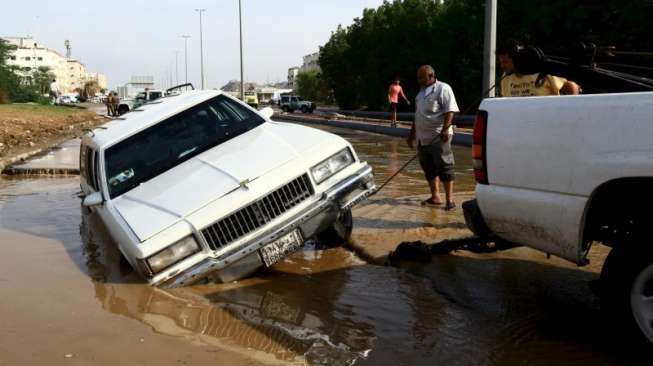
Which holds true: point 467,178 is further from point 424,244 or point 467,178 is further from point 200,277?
point 200,277

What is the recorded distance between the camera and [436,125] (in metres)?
7.25

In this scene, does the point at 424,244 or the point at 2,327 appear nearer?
the point at 2,327

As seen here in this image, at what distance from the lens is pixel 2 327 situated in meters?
4.25

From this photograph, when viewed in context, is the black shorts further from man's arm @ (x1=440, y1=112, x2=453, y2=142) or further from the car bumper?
the car bumper

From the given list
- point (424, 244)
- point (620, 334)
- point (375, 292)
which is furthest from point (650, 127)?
point (424, 244)

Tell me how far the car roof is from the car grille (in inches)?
68.1

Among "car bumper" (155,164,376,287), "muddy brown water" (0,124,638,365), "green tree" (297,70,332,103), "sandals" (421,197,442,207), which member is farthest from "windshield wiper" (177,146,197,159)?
"green tree" (297,70,332,103)

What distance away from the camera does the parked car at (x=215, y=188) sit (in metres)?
4.76

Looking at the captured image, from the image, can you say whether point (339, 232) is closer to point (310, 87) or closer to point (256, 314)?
point (256, 314)

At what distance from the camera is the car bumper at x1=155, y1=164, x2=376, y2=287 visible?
477 centimetres

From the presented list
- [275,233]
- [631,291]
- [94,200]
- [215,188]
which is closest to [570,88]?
[631,291]

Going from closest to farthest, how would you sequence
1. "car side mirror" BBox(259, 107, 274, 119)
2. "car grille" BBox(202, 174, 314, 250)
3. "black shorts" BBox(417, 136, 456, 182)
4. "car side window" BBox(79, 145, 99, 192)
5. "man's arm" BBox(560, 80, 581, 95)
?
"car grille" BBox(202, 174, 314, 250) < "man's arm" BBox(560, 80, 581, 95) < "car side window" BBox(79, 145, 99, 192) < "car side mirror" BBox(259, 107, 274, 119) < "black shorts" BBox(417, 136, 456, 182)

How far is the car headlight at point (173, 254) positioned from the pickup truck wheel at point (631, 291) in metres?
2.81

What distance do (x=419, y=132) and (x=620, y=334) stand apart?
13.0ft
